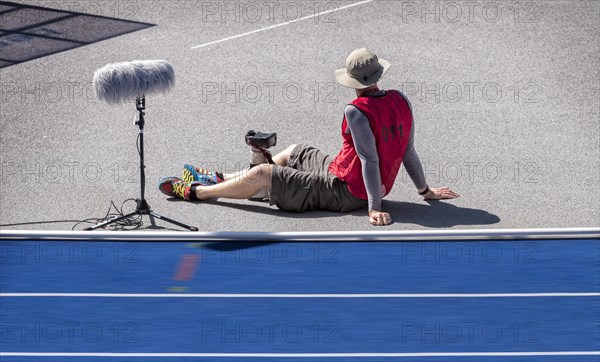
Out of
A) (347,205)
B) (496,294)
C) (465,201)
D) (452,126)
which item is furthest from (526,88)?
(496,294)

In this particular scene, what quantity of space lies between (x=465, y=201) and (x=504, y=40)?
4.09 meters

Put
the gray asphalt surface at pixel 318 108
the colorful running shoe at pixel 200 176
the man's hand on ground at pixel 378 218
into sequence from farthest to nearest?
1. the colorful running shoe at pixel 200 176
2. the gray asphalt surface at pixel 318 108
3. the man's hand on ground at pixel 378 218

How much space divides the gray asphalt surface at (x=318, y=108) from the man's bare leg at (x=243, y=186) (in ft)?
0.43

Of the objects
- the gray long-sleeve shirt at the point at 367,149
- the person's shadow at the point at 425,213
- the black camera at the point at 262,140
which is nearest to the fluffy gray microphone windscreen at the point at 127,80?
the black camera at the point at 262,140

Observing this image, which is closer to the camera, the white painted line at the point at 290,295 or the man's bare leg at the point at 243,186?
the white painted line at the point at 290,295

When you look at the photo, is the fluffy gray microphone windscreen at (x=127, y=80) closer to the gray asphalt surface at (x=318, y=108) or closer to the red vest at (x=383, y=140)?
the gray asphalt surface at (x=318, y=108)

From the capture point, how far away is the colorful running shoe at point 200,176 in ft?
29.7

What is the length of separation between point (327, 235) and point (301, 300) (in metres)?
1.10

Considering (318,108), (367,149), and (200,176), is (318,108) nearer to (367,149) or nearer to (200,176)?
(200,176)

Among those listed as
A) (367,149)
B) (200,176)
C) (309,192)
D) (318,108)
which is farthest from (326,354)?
(318,108)

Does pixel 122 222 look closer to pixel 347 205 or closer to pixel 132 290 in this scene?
pixel 132 290

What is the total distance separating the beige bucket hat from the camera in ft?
26.7

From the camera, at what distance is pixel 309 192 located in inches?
336

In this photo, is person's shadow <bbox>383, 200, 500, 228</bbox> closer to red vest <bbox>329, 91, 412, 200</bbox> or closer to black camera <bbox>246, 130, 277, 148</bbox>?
red vest <bbox>329, 91, 412, 200</bbox>
